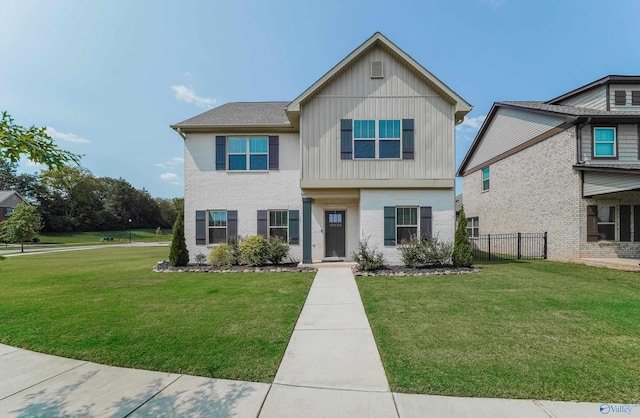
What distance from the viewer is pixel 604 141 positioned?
12.8 m

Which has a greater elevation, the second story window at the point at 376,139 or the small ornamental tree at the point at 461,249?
the second story window at the point at 376,139

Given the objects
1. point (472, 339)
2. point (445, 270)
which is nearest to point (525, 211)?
point (445, 270)

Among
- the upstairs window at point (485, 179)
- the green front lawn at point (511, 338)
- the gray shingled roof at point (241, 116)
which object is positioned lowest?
the green front lawn at point (511, 338)

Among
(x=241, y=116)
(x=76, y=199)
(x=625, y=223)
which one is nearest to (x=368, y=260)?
(x=241, y=116)

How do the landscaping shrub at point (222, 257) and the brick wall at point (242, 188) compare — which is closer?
the landscaping shrub at point (222, 257)

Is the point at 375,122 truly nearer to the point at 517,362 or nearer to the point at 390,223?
the point at 390,223

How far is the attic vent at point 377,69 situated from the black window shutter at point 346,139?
6.75 ft

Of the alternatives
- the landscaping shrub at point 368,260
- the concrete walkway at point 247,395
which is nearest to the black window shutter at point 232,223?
the landscaping shrub at point 368,260

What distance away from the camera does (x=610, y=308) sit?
607 cm

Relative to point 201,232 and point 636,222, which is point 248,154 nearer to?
point 201,232

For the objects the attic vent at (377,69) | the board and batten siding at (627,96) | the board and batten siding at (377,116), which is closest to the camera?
the board and batten siding at (377,116)

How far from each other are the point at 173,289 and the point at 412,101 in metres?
10.5

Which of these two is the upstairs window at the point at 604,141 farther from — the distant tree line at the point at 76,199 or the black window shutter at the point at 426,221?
the distant tree line at the point at 76,199

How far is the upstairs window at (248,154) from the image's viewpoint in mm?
12742
